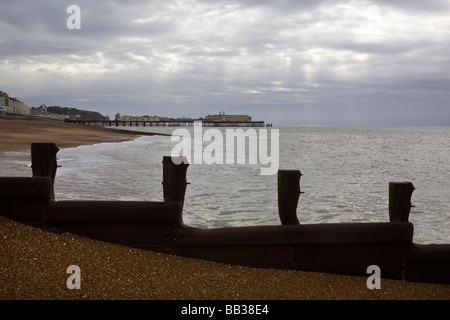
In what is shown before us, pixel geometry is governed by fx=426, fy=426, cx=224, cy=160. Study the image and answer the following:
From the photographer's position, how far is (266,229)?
4.74 metres

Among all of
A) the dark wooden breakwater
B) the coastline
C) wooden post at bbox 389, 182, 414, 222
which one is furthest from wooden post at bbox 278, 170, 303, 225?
wooden post at bbox 389, 182, 414, 222

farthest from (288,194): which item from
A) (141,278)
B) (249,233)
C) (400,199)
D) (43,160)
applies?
(43,160)

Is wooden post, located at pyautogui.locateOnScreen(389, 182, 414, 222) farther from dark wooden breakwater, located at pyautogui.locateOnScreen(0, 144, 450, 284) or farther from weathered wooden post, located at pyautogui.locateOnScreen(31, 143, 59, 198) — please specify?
weathered wooden post, located at pyautogui.locateOnScreen(31, 143, 59, 198)

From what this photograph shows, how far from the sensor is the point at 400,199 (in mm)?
4875

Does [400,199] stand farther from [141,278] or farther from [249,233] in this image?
[141,278]

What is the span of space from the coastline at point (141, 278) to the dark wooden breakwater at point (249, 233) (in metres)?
0.11

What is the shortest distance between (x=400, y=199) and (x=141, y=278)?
300cm

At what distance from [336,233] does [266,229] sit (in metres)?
0.78

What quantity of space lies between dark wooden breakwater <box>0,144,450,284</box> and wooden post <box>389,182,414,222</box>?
0.01 metres

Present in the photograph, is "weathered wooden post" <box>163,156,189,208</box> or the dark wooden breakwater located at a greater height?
"weathered wooden post" <box>163,156,189,208</box>

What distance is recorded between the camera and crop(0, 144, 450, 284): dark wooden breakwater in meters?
4.73

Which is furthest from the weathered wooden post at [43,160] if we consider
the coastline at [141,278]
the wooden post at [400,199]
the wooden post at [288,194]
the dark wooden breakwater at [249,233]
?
the wooden post at [400,199]
